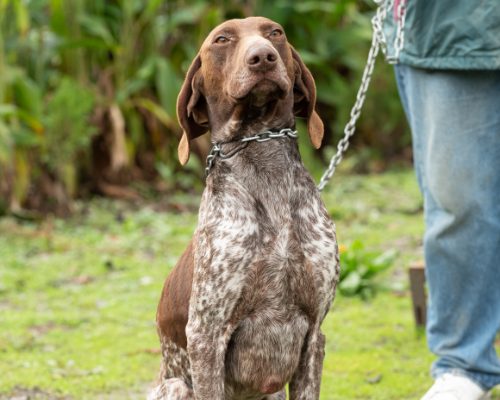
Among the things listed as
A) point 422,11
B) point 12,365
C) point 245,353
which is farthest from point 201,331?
point 12,365

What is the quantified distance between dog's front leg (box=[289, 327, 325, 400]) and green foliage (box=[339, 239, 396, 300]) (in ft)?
8.75

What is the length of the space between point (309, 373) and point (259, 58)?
105cm

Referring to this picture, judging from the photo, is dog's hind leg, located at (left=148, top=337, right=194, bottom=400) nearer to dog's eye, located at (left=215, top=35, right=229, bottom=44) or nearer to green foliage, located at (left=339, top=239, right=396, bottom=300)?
dog's eye, located at (left=215, top=35, right=229, bottom=44)

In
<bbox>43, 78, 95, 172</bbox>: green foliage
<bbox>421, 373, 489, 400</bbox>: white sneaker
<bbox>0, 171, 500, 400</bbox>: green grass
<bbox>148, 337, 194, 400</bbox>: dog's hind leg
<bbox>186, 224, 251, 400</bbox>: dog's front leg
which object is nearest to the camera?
<bbox>186, 224, 251, 400</bbox>: dog's front leg

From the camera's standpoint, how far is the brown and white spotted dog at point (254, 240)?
119 inches

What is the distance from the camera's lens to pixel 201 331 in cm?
304

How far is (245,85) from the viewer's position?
9.65 feet

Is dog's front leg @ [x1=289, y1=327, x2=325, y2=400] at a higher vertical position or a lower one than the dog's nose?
lower

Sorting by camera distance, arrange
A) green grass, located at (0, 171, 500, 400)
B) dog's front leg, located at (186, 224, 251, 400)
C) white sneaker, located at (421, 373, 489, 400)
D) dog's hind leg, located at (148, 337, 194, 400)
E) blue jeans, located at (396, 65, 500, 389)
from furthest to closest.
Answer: green grass, located at (0, 171, 500, 400) → white sneaker, located at (421, 373, 489, 400) → blue jeans, located at (396, 65, 500, 389) → dog's hind leg, located at (148, 337, 194, 400) → dog's front leg, located at (186, 224, 251, 400)

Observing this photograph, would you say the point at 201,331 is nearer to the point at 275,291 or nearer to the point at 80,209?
the point at 275,291

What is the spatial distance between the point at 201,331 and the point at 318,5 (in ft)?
25.5

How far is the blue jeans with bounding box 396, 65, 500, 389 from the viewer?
372cm

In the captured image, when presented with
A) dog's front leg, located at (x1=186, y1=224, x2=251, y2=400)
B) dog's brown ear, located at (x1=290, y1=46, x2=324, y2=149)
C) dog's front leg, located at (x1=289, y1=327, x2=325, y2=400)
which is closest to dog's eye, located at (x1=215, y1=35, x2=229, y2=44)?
dog's brown ear, located at (x1=290, y1=46, x2=324, y2=149)

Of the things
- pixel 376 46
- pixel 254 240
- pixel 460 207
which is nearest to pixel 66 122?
pixel 376 46
